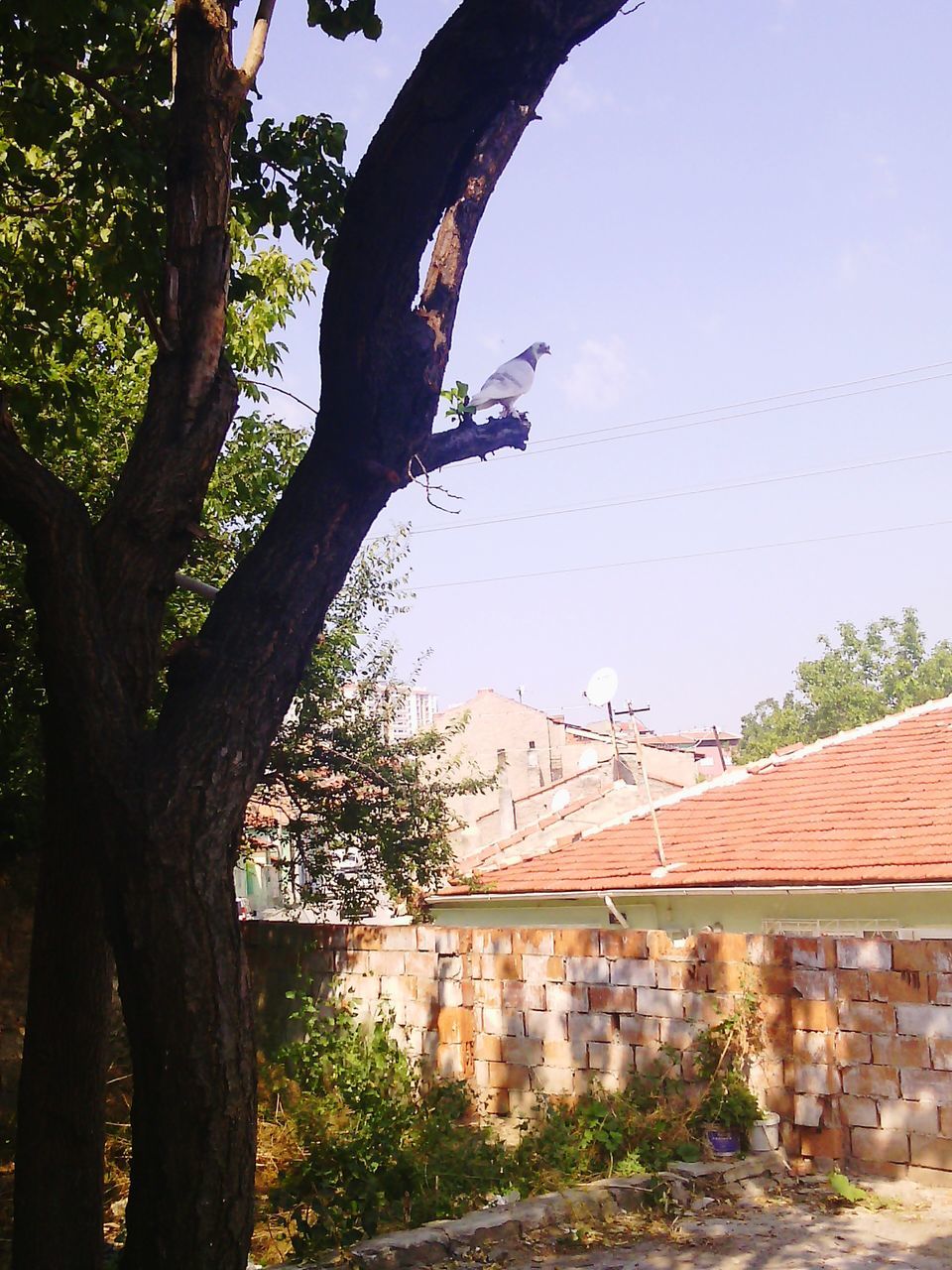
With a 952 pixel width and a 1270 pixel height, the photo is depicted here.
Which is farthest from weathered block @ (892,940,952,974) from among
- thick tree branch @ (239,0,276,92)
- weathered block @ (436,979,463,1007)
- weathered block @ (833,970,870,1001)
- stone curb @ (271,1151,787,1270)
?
thick tree branch @ (239,0,276,92)

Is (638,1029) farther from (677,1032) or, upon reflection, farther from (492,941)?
(492,941)

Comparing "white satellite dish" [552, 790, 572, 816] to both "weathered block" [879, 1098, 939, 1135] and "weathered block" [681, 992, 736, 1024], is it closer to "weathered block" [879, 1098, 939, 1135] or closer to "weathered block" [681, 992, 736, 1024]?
"weathered block" [681, 992, 736, 1024]

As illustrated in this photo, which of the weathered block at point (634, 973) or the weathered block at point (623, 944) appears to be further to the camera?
the weathered block at point (623, 944)

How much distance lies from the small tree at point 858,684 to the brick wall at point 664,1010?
156 ft

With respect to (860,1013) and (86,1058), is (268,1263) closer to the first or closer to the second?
(86,1058)

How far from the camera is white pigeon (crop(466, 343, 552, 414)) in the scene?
5.11 metres

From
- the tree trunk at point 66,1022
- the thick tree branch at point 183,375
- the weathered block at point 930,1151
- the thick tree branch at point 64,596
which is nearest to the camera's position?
the thick tree branch at point 64,596

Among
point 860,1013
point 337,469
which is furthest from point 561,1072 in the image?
point 337,469

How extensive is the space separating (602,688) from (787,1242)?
7349 mm

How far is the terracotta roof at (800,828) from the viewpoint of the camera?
425 inches

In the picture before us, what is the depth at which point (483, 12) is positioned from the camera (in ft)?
13.0

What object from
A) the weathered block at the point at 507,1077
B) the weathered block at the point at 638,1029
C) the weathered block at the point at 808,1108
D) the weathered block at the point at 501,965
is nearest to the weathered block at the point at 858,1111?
the weathered block at the point at 808,1108

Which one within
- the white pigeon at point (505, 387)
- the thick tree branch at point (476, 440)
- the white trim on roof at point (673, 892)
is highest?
the white pigeon at point (505, 387)

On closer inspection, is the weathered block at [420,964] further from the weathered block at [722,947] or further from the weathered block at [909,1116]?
the weathered block at [909,1116]
